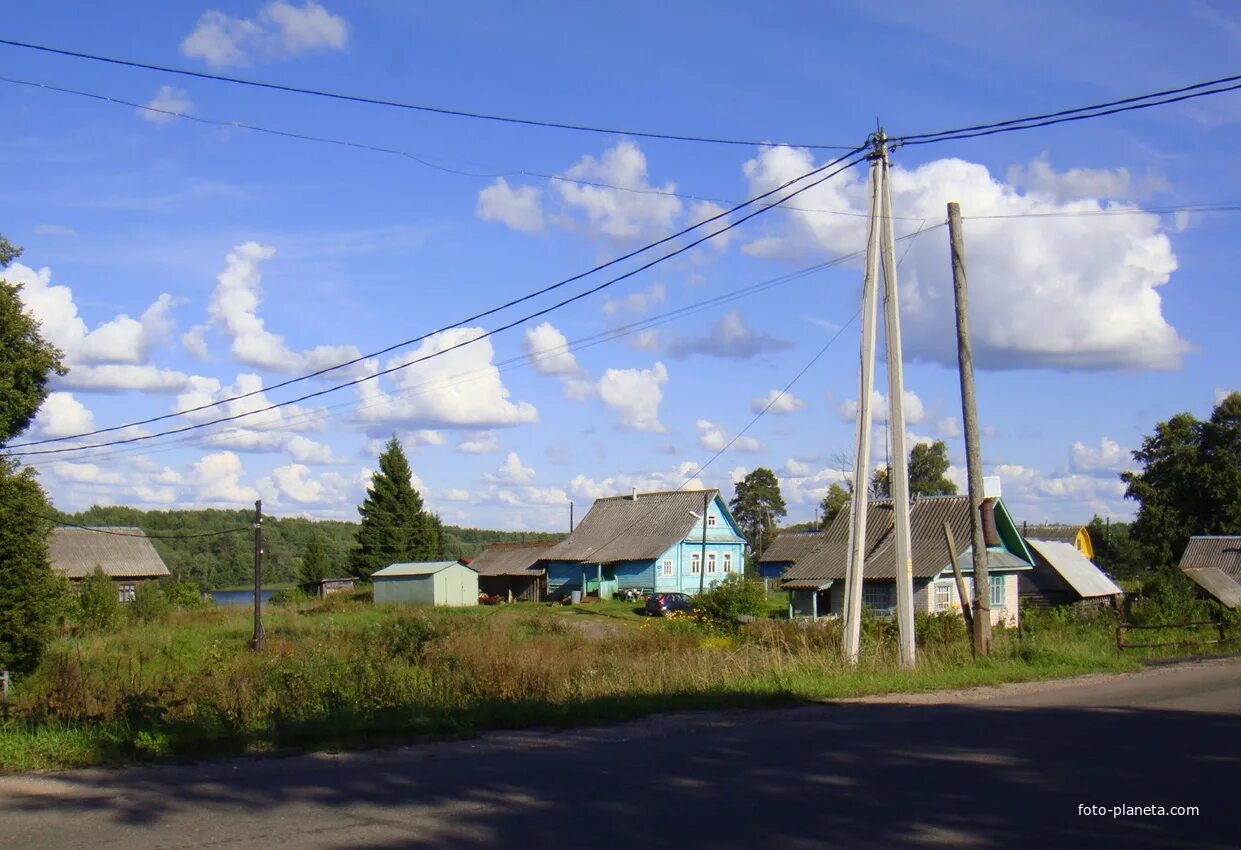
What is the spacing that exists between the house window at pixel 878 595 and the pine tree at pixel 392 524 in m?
46.5

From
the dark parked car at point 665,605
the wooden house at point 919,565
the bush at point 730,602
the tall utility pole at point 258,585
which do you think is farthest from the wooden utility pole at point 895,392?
the dark parked car at point 665,605

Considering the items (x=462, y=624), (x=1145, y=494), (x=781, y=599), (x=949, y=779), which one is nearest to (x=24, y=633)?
(x=462, y=624)

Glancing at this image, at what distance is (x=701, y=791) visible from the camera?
8.59 m

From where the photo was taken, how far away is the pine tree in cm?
8038

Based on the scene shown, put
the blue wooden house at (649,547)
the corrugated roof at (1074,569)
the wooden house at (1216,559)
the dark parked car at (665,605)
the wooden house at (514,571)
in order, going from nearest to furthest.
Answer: the wooden house at (1216,559), the corrugated roof at (1074,569), the dark parked car at (665,605), the blue wooden house at (649,547), the wooden house at (514,571)

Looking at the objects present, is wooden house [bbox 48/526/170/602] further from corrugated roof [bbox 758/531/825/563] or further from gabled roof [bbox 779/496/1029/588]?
gabled roof [bbox 779/496/1029/588]

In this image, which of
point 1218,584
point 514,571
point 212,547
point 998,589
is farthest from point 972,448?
point 212,547

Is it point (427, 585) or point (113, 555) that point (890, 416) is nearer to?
point (427, 585)

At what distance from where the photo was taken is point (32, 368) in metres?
35.4

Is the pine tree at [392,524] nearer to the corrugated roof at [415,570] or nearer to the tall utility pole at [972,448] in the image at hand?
the corrugated roof at [415,570]

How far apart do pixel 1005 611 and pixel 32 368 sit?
34597 mm

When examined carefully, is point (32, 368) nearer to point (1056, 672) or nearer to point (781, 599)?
point (1056, 672)

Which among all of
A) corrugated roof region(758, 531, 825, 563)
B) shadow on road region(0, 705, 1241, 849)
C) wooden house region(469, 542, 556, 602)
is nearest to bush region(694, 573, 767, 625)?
shadow on road region(0, 705, 1241, 849)

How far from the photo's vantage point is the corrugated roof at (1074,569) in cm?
4512
